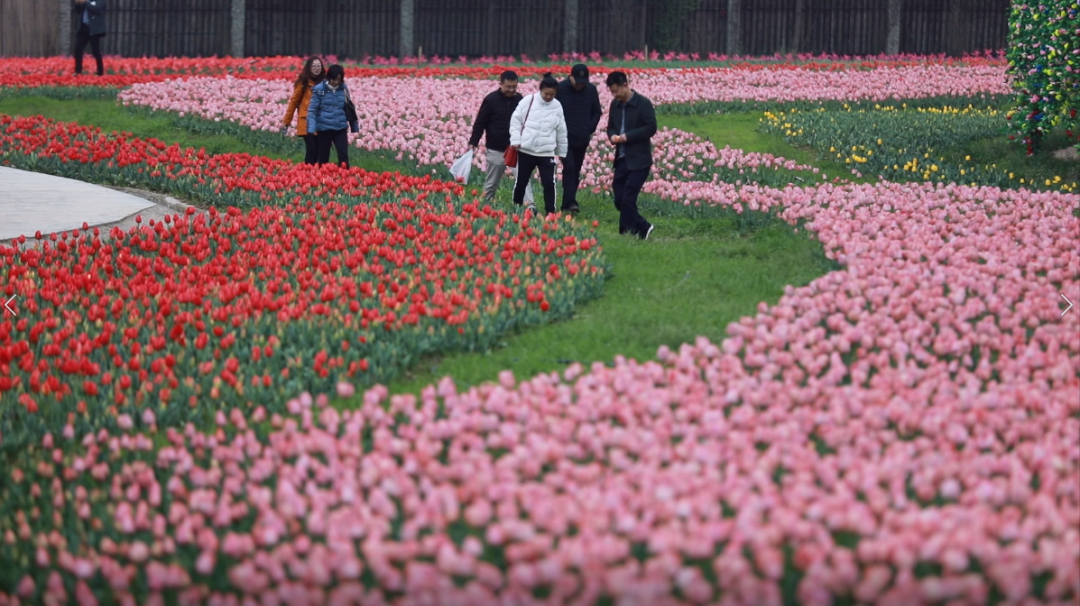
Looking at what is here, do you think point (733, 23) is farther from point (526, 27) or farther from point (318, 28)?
point (318, 28)

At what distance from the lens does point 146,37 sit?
30500 mm

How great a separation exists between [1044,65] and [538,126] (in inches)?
261

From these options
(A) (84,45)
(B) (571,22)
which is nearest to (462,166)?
(A) (84,45)

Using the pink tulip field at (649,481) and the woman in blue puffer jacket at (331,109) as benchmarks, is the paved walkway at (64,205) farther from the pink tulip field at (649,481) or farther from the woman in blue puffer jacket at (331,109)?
the pink tulip field at (649,481)

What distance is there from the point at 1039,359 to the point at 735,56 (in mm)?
23864

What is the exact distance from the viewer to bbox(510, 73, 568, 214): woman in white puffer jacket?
40.9 ft

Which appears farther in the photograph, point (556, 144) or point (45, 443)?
point (556, 144)

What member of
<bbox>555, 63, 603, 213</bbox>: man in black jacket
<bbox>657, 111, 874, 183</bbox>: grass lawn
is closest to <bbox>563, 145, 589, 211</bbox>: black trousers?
Answer: <bbox>555, 63, 603, 213</bbox>: man in black jacket

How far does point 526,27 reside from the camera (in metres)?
32.1

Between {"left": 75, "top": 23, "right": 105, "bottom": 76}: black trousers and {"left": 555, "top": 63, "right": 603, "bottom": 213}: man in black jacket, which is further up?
{"left": 75, "top": 23, "right": 105, "bottom": 76}: black trousers

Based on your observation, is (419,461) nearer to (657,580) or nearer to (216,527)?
(216,527)

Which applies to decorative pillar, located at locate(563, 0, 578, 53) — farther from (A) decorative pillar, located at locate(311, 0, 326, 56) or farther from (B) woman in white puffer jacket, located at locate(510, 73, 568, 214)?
(B) woman in white puffer jacket, located at locate(510, 73, 568, 214)

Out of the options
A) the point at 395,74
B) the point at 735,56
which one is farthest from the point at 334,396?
the point at 735,56

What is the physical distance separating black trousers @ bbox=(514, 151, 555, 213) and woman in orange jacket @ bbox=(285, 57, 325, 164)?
3.23m
